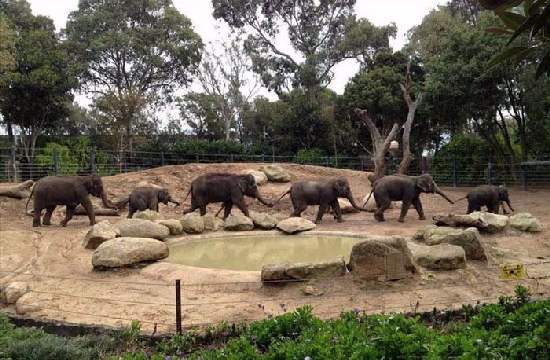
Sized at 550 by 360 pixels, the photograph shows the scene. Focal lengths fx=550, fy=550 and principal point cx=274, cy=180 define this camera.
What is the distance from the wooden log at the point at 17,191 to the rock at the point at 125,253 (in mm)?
8867

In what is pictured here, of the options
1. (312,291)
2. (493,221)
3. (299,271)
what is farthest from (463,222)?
(312,291)

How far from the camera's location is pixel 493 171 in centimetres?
2523

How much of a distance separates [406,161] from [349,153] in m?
11.3

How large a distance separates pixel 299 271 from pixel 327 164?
2376 cm

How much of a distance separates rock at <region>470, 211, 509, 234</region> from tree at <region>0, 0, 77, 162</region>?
2106cm

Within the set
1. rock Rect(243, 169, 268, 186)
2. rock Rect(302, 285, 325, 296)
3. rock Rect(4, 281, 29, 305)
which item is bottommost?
rock Rect(4, 281, 29, 305)

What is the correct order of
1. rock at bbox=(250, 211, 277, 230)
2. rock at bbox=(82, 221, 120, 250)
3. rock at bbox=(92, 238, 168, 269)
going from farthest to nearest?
rock at bbox=(250, 211, 277, 230), rock at bbox=(82, 221, 120, 250), rock at bbox=(92, 238, 168, 269)

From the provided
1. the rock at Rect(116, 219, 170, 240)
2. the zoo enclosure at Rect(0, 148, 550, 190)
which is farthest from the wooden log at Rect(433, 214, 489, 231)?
the zoo enclosure at Rect(0, 148, 550, 190)

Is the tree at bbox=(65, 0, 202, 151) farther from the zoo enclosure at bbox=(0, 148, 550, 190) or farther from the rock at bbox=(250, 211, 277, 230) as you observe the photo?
the rock at bbox=(250, 211, 277, 230)

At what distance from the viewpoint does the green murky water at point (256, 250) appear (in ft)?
33.7

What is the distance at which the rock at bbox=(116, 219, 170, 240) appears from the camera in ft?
36.9

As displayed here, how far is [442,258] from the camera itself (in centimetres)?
853

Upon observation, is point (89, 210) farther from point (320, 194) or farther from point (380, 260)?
point (380, 260)

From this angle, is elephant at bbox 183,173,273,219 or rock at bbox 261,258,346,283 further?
elephant at bbox 183,173,273,219
